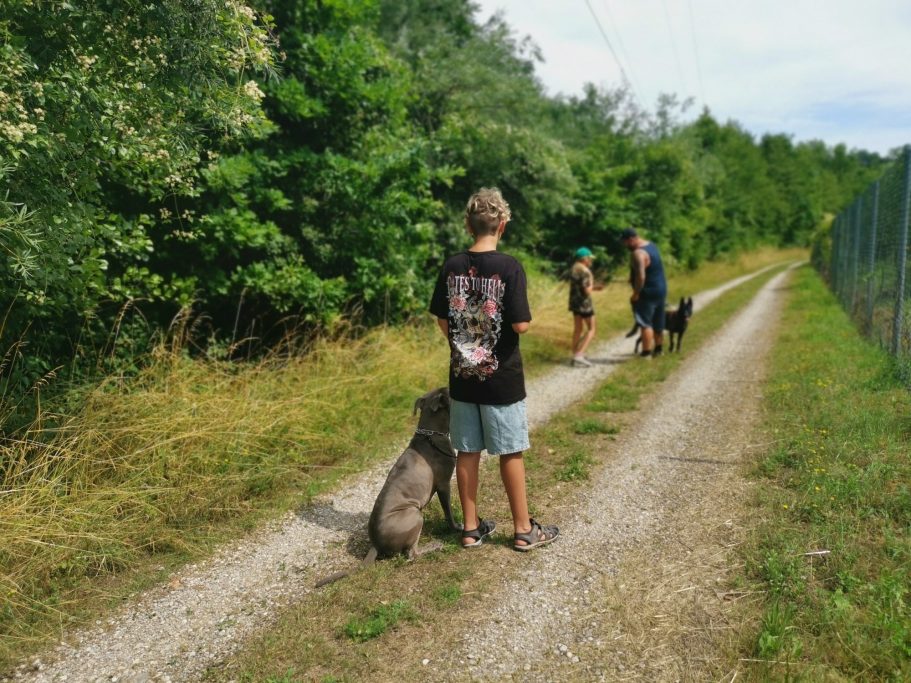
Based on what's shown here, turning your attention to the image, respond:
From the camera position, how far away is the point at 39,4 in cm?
331

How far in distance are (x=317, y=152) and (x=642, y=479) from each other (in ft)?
20.5

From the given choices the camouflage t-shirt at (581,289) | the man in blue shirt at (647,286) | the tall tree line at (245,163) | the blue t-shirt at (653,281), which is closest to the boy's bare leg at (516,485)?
the tall tree line at (245,163)

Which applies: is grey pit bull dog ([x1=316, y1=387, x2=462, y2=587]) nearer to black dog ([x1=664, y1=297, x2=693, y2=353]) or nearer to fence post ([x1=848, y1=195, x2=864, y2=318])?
black dog ([x1=664, y1=297, x2=693, y2=353])

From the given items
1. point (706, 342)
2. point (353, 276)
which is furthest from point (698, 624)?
point (706, 342)

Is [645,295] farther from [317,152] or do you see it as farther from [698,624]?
[698,624]

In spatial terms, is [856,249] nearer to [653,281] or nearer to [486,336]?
[653,281]

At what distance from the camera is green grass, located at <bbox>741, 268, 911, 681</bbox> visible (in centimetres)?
263

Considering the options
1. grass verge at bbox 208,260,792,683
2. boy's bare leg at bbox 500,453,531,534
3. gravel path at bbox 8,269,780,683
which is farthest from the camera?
boy's bare leg at bbox 500,453,531,534

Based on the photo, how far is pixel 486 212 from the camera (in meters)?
3.47

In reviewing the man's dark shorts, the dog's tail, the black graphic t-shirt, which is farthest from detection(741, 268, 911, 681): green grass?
the man's dark shorts

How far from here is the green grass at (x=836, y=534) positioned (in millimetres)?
2627

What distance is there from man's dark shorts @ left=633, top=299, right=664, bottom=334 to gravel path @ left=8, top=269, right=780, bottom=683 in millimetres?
3886

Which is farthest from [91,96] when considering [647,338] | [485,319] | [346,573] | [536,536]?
[647,338]

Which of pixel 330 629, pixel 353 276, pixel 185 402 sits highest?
pixel 353 276
